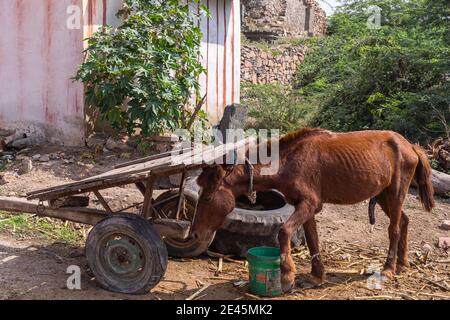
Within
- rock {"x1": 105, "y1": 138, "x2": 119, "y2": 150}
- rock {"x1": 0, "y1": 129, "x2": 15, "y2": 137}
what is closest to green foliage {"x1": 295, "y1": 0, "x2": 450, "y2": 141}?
rock {"x1": 105, "y1": 138, "x2": 119, "y2": 150}

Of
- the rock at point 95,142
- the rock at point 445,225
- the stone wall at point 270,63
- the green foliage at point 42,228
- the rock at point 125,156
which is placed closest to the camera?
the green foliage at point 42,228

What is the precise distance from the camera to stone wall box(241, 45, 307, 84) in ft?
58.6

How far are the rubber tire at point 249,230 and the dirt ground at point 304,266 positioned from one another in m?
0.18

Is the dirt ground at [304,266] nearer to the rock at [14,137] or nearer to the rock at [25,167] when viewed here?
the rock at [25,167]

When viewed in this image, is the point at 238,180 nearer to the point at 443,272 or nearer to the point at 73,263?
the point at 73,263

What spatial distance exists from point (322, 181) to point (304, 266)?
1.17m

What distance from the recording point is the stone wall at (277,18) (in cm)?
2112

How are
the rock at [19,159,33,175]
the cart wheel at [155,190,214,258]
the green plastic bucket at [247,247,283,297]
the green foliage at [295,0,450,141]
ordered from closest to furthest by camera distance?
the green plastic bucket at [247,247,283,297]
the cart wheel at [155,190,214,258]
the rock at [19,159,33,175]
the green foliage at [295,0,450,141]

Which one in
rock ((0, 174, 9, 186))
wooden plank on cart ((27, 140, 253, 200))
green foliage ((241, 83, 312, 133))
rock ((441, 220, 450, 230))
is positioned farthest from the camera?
green foliage ((241, 83, 312, 133))

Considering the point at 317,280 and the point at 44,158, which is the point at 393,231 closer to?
the point at 317,280

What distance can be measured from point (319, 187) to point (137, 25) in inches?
200

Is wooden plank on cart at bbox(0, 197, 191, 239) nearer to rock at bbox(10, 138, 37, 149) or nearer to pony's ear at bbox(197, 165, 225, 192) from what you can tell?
pony's ear at bbox(197, 165, 225, 192)

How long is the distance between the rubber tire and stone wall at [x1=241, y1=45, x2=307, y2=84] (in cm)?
1232

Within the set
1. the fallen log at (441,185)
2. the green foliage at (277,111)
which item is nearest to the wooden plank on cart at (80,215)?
the fallen log at (441,185)
